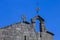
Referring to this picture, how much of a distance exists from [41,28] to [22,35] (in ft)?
6.97

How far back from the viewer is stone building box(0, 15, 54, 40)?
27.9 m

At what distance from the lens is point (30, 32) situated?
28.7 meters

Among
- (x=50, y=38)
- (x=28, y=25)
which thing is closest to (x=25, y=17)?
(x=28, y=25)

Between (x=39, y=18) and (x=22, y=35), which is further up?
(x=39, y=18)

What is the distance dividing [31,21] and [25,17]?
1.02 metres

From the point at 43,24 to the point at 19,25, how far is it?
2.48 meters

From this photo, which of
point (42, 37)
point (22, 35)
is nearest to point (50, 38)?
point (42, 37)

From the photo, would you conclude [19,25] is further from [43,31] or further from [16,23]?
[43,31]

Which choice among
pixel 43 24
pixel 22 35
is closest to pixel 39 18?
pixel 43 24

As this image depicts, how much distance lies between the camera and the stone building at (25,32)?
2788 centimetres

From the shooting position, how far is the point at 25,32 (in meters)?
28.5

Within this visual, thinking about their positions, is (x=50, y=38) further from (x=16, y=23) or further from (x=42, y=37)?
(x=16, y=23)

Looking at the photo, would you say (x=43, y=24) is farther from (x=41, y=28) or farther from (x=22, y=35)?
(x=22, y=35)

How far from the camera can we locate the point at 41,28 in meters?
29.5
